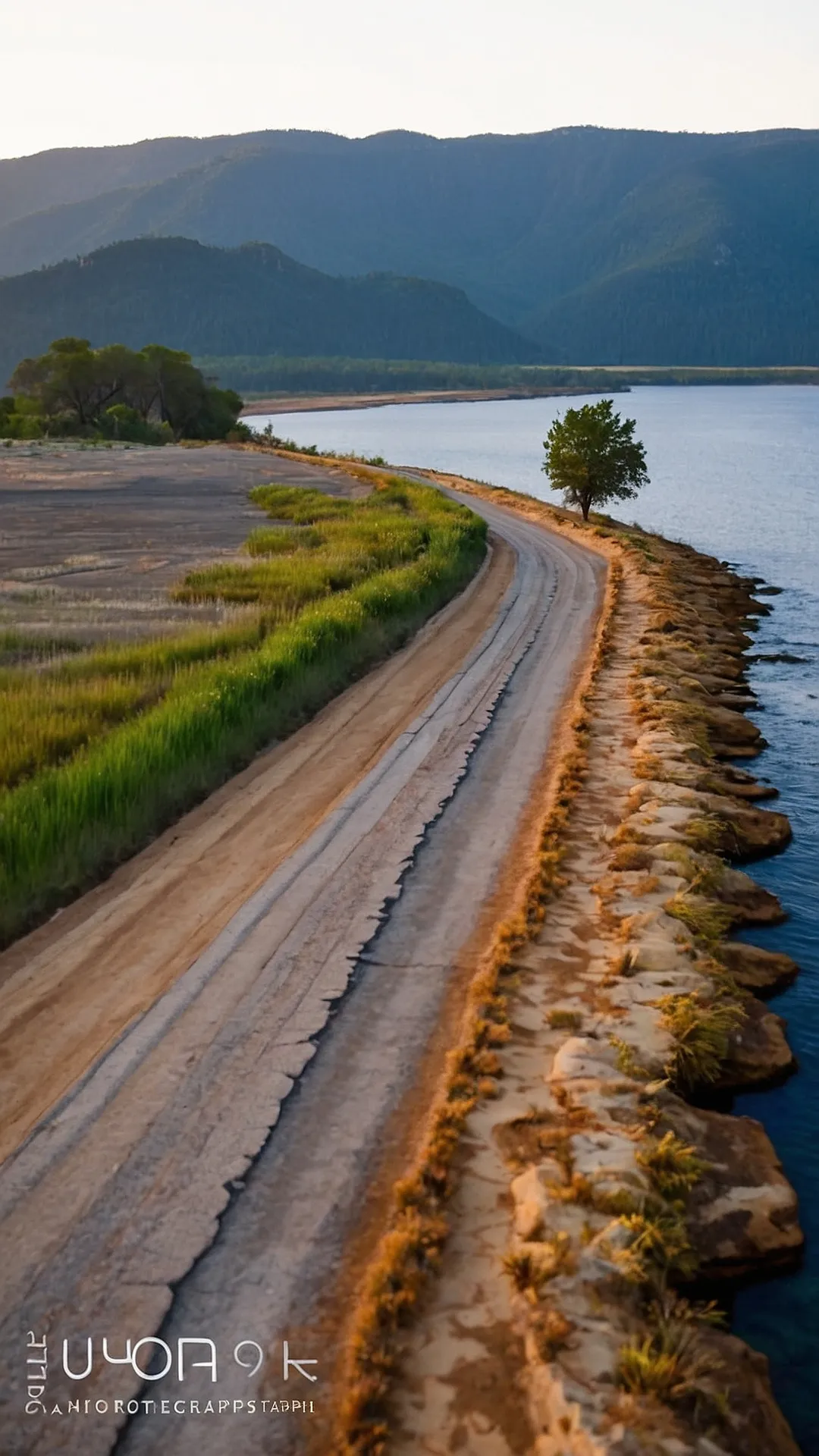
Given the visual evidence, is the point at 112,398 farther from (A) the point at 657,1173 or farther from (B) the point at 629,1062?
(A) the point at 657,1173

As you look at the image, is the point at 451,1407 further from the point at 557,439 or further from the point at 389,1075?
the point at 557,439

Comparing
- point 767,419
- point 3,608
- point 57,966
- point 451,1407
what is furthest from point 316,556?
point 767,419

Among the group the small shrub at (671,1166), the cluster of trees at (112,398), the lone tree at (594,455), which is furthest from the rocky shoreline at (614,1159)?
the cluster of trees at (112,398)

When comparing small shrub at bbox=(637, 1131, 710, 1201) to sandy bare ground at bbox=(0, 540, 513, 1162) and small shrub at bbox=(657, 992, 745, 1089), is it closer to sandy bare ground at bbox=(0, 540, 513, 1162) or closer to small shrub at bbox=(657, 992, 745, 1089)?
small shrub at bbox=(657, 992, 745, 1089)

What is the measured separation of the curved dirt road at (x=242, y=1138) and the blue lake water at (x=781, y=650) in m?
2.74

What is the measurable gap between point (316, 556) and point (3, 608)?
9.45 meters

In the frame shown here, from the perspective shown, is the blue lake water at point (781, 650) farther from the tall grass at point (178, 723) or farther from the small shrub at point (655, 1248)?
the tall grass at point (178, 723)

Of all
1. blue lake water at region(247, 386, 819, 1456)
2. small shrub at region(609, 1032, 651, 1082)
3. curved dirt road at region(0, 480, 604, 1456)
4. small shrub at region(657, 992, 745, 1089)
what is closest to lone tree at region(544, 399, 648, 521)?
blue lake water at region(247, 386, 819, 1456)

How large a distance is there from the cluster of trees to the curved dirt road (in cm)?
10152

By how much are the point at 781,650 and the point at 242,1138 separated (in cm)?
2535

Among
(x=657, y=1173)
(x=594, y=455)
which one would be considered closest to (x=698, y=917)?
(x=657, y=1173)

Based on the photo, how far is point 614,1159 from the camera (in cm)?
723

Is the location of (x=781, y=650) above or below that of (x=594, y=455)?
below

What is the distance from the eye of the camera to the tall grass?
11.3 metres
